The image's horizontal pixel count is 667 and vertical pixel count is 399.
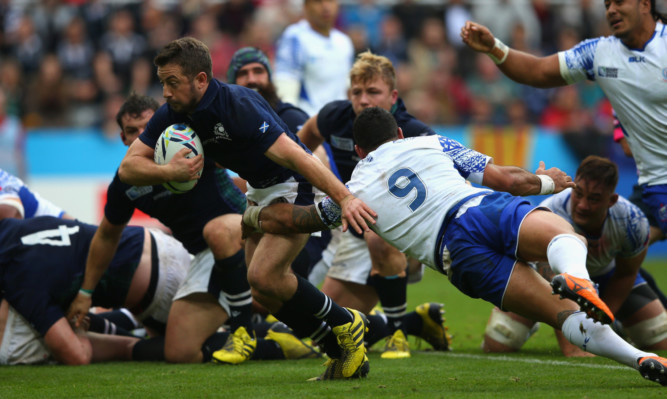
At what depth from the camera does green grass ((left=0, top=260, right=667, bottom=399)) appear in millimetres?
4645

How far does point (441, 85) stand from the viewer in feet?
52.0

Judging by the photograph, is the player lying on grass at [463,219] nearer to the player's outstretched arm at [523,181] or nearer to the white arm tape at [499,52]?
the player's outstretched arm at [523,181]

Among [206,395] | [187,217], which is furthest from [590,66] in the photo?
[206,395]

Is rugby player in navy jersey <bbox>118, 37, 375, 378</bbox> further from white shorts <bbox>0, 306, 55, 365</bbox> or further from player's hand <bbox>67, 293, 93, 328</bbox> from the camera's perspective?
white shorts <bbox>0, 306, 55, 365</bbox>

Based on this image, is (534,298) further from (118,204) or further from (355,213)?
(118,204)

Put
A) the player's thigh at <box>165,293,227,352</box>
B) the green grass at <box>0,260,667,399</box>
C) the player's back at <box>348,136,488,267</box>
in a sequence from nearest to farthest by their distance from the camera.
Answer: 1. the green grass at <box>0,260,667,399</box>
2. the player's back at <box>348,136,488,267</box>
3. the player's thigh at <box>165,293,227,352</box>

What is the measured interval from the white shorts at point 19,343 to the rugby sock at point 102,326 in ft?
2.03

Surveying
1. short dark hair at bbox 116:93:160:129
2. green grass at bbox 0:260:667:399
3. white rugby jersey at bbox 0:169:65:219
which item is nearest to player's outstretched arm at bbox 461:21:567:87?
green grass at bbox 0:260:667:399

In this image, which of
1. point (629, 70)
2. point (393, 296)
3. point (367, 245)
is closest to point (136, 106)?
point (367, 245)

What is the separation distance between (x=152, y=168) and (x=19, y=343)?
2173 mm

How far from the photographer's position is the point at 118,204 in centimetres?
639

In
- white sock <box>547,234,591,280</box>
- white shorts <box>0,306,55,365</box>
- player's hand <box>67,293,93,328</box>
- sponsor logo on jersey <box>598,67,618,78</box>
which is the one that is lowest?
white shorts <box>0,306,55,365</box>

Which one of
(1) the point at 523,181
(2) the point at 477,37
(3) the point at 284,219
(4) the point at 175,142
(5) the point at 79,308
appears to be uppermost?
(2) the point at 477,37

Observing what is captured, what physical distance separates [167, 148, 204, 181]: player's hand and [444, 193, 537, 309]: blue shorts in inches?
61.2
